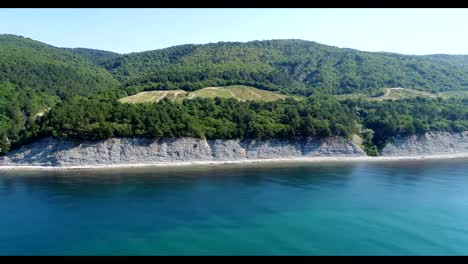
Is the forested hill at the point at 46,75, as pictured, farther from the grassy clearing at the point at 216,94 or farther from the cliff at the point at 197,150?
the cliff at the point at 197,150

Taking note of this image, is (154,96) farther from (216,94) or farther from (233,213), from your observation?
(233,213)

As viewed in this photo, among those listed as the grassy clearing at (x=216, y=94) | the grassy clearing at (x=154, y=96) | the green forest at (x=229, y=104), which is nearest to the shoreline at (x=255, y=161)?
the green forest at (x=229, y=104)

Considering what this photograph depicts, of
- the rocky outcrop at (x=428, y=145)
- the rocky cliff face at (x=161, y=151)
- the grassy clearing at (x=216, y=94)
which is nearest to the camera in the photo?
the rocky cliff face at (x=161, y=151)

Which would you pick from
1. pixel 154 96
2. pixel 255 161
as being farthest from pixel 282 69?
pixel 255 161
